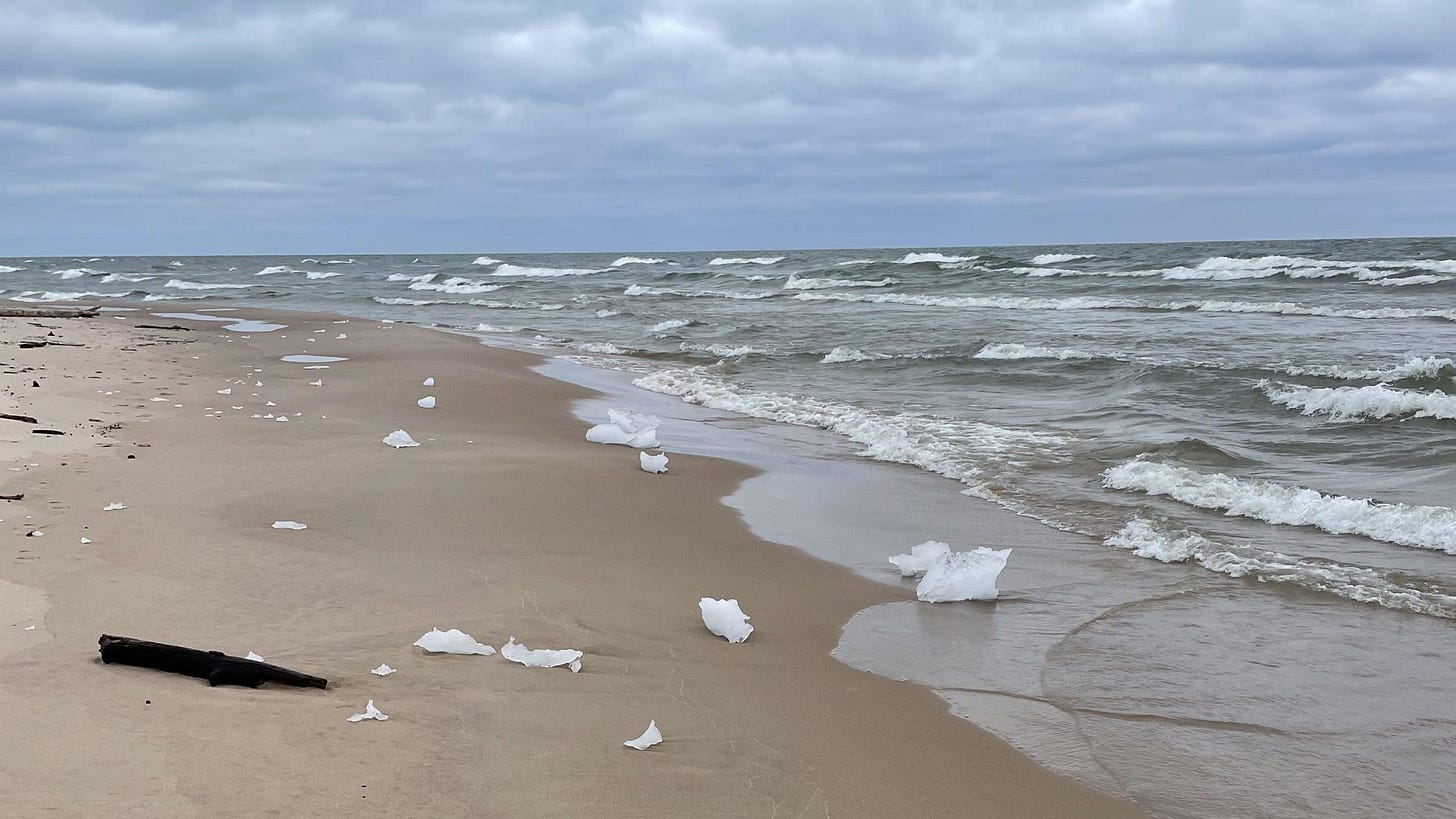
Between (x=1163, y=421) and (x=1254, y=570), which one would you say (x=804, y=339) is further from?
(x=1254, y=570)

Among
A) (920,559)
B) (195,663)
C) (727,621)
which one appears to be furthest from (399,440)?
(195,663)

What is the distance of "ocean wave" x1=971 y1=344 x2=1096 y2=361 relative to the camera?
54.4 feet

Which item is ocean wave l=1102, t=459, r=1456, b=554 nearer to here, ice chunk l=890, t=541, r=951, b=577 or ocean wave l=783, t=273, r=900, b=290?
ice chunk l=890, t=541, r=951, b=577

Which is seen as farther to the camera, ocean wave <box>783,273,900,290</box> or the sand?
ocean wave <box>783,273,900,290</box>

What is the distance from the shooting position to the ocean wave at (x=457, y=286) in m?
44.3

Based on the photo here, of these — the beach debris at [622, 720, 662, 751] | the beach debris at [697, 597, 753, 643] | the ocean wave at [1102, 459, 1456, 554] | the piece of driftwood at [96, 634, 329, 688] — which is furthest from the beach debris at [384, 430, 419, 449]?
the beach debris at [622, 720, 662, 751]

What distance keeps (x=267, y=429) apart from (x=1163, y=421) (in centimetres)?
837

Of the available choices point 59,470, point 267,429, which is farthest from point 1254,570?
point 267,429

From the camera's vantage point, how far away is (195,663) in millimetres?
3398

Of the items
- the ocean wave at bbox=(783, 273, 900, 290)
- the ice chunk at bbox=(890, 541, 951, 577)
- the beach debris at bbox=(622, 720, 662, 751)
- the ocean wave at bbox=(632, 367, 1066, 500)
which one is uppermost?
the ocean wave at bbox=(783, 273, 900, 290)

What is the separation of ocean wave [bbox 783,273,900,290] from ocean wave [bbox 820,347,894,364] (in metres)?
23.0

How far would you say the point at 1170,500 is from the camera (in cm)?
767

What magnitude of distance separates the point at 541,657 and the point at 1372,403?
33.6 ft

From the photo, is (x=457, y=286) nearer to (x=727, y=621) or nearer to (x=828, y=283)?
(x=828, y=283)
